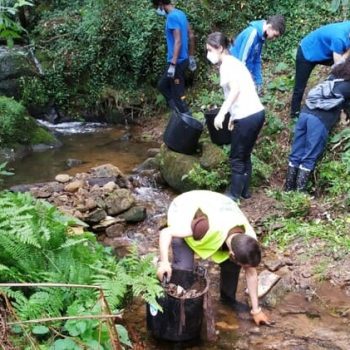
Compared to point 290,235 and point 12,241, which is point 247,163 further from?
point 12,241

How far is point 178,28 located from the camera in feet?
25.4

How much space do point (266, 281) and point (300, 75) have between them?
3108 mm

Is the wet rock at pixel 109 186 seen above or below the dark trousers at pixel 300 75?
below

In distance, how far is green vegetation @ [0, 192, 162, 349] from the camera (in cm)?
332

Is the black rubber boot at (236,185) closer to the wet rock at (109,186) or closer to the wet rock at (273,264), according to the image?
the wet rock at (273,264)

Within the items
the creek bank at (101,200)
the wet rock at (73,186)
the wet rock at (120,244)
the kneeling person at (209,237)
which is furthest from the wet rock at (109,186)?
the kneeling person at (209,237)

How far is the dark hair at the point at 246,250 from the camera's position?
12.2 ft

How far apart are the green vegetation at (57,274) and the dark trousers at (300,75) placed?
3653 mm

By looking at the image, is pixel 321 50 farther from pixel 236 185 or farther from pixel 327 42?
pixel 236 185

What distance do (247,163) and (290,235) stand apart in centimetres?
106

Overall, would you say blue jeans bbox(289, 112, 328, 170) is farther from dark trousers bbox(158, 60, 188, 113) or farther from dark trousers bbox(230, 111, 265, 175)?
dark trousers bbox(158, 60, 188, 113)

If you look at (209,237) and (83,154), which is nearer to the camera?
(209,237)

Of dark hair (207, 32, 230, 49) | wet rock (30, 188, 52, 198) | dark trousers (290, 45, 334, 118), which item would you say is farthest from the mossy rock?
dark hair (207, 32, 230, 49)

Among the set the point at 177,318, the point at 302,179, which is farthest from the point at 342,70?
the point at 177,318
